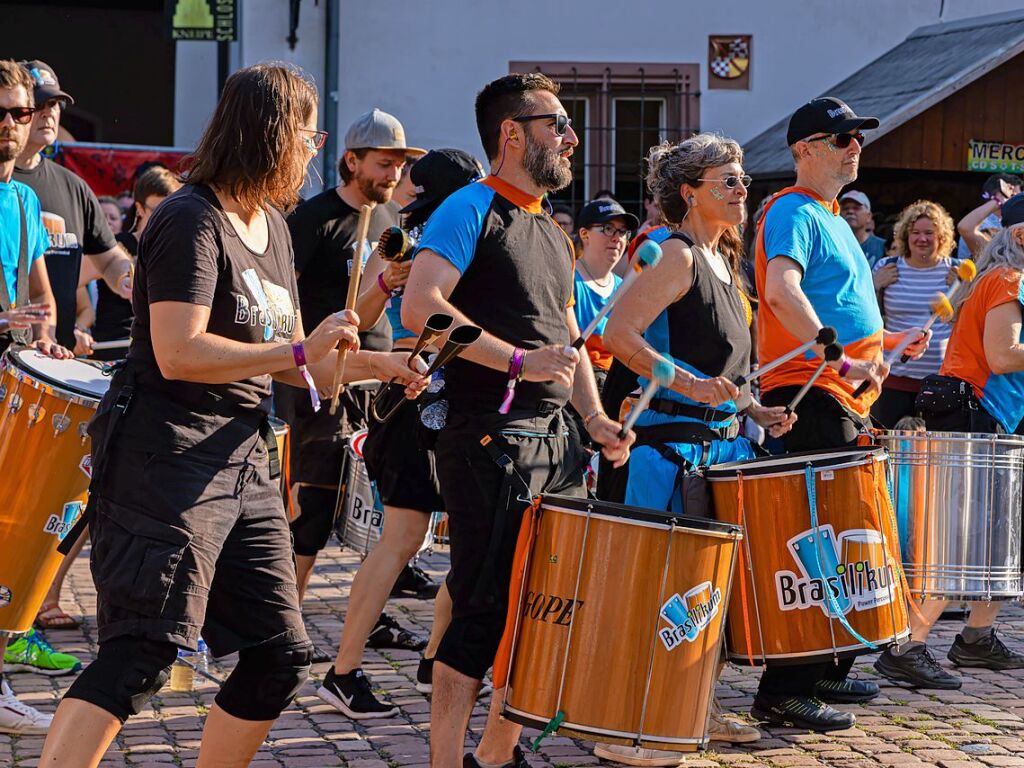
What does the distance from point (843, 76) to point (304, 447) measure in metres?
8.20

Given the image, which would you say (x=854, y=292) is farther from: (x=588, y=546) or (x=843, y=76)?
(x=843, y=76)

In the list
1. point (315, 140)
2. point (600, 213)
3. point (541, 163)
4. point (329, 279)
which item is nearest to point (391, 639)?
point (329, 279)

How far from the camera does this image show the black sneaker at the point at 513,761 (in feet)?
14.3

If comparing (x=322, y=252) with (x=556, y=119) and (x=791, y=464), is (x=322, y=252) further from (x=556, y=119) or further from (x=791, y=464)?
(x=791, y=464)

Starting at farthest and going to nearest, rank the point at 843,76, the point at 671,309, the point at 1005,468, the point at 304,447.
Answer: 1. the point at 843,76
2. the point at 304,447
3. the point at 1005,468
4. the point at 671,309

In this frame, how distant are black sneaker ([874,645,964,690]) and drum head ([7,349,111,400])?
311cm

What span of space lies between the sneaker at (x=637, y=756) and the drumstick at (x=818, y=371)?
1.15 meters

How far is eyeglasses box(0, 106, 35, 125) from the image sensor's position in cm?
511

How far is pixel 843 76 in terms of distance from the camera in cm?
1284

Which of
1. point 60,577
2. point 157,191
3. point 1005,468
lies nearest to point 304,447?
point 60,577

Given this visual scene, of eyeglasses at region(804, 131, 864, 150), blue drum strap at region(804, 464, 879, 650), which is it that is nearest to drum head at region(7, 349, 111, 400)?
blue drum strap at region(804, 464, 879, 650)

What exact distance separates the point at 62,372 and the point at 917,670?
3.38 metres

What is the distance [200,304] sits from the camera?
11.2 feet

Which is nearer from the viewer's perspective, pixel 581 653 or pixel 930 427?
pixel 581 653
